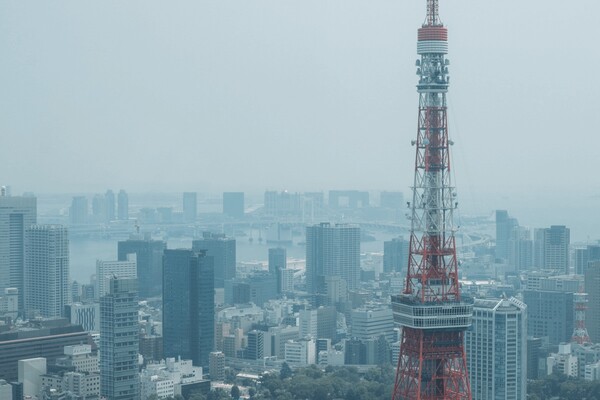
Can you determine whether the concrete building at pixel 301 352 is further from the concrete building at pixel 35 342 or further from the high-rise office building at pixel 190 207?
the high-rise office building at pixel 190 207

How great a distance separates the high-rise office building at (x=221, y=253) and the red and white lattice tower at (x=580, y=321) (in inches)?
327

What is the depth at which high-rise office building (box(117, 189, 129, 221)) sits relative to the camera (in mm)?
22844

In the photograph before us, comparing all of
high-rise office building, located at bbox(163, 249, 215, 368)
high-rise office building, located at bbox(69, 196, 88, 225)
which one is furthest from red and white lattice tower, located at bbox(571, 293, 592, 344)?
high-rise office building, located at bbox(69, 196, 88, 225)

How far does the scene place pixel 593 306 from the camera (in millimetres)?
17875

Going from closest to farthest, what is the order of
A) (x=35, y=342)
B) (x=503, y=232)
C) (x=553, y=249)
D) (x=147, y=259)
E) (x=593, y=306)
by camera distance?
(x=35, y=342)
(x=593, y=306)
(x=147, y=259)
(x=553, y=249)
(x=503, y=232)

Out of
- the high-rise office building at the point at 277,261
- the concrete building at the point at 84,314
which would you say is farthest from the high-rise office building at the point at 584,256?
the concrete building at the point at 84,314

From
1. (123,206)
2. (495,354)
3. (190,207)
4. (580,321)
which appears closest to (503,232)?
(190,207)

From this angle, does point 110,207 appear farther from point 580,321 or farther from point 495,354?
point 495,354

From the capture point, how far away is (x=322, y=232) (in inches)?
1080

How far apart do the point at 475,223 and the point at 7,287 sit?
10009 mm

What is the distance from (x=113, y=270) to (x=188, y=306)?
577 cm

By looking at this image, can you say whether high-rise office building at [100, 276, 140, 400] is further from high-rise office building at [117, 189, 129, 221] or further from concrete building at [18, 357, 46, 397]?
high-rise office building at [117, 189, 129, 221]

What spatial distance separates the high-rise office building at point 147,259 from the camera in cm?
2103

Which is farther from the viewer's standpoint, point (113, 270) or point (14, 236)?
point (113, 270)
